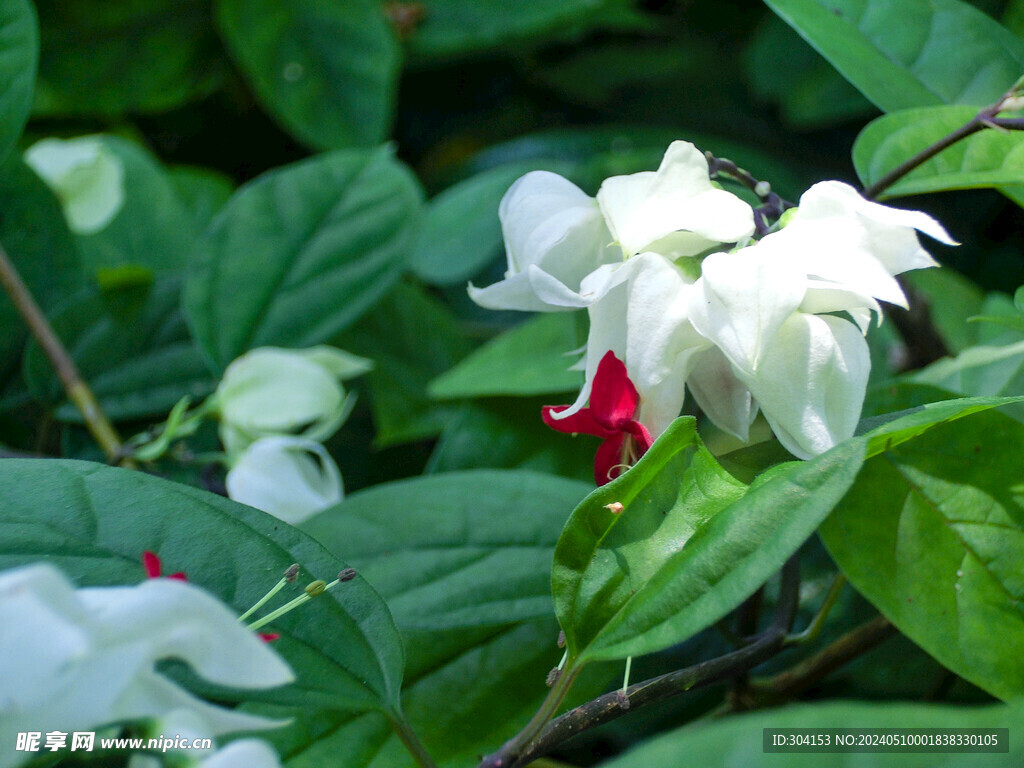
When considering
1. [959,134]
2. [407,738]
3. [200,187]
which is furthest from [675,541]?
[200,187]

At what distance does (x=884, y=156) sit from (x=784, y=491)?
214 millimetres

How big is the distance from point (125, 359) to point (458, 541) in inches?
13.3

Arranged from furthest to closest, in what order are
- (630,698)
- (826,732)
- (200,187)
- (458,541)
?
(200,187)
(458,541)
(630,698)
(826,732)

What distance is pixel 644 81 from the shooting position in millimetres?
982

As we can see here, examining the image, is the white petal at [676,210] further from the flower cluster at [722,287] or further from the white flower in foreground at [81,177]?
the white flower in foreground at [81,177]

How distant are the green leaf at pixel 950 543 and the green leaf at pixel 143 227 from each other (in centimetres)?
54

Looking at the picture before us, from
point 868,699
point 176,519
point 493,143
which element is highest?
point 176,519

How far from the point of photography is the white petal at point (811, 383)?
27cm

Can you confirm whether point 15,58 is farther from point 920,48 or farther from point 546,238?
point 920,48

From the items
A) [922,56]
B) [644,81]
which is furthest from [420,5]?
[922,56]

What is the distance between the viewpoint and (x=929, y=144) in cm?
38

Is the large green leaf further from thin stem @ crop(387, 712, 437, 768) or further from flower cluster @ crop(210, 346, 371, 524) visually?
flower cluster @ crop(210, 346, 371, 524)

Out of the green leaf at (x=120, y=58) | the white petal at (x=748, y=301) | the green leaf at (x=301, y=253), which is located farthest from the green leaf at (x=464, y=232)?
the white petal at (x=748, y=301)

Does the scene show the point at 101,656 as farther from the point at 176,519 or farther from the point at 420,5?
the point at 420,5
